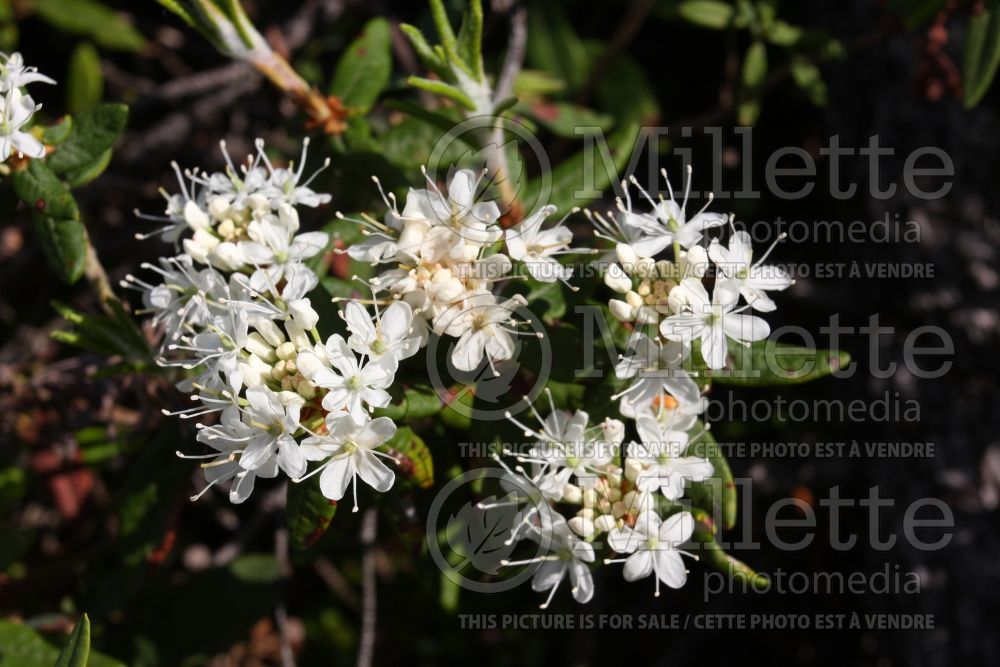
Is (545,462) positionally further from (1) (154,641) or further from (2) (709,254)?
(1) (154,641)

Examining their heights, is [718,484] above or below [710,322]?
below

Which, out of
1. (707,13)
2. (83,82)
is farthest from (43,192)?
(707,13)

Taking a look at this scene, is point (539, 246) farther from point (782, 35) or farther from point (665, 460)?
point (782, 35)

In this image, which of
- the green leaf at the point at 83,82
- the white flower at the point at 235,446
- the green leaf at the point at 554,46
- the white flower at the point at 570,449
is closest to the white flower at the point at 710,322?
the white flower at the point at 570,449

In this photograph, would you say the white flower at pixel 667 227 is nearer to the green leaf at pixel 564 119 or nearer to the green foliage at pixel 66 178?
the green leaf at pixel 564 119

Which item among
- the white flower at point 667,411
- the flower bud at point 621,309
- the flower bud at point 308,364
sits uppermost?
the flower bud at point 621,309
